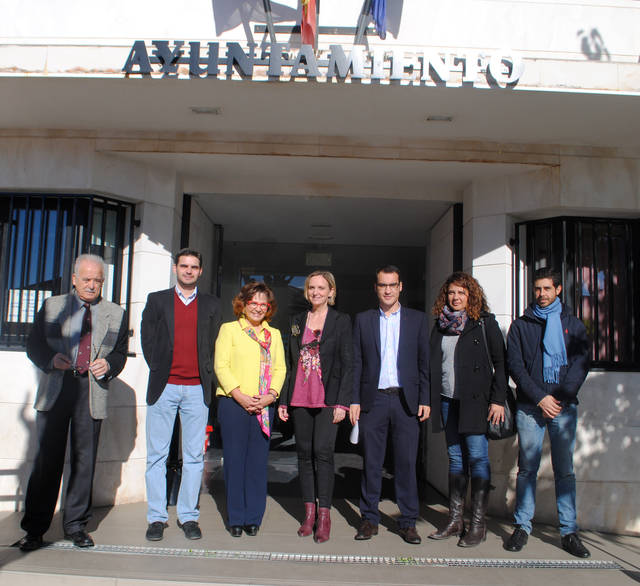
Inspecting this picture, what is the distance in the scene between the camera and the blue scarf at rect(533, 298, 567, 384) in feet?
13.6

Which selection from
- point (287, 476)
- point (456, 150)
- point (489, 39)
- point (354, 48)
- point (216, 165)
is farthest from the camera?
point (287, 476)

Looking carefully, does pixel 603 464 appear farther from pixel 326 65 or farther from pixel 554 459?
pixel 326 65

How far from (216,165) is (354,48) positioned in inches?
79.0

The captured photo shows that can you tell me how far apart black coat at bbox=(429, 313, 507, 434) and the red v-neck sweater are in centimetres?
174

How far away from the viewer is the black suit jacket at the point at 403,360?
166 inches

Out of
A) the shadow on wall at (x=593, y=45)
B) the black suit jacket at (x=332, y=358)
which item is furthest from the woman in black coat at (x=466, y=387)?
the shadow on wall at (x=593, y=45)

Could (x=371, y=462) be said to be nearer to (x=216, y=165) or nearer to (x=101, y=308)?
(x=101, y=308)

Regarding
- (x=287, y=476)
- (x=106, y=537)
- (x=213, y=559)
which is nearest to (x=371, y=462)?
(x=213, y=559)

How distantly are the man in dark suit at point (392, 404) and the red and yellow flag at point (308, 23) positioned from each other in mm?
1908

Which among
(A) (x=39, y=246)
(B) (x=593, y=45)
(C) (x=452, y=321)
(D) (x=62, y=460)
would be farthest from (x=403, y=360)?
(A) (x=39, y=246)

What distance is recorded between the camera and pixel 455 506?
4289 mm

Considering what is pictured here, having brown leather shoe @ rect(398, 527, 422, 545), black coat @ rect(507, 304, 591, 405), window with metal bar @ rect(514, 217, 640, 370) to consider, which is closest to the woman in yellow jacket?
brown leather shoe @ rect(398, 527, 422, 545)

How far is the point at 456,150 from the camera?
525cm

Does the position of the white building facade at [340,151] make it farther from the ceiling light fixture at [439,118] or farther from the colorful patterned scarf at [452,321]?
the colorful patterned scarf at [452,321]
